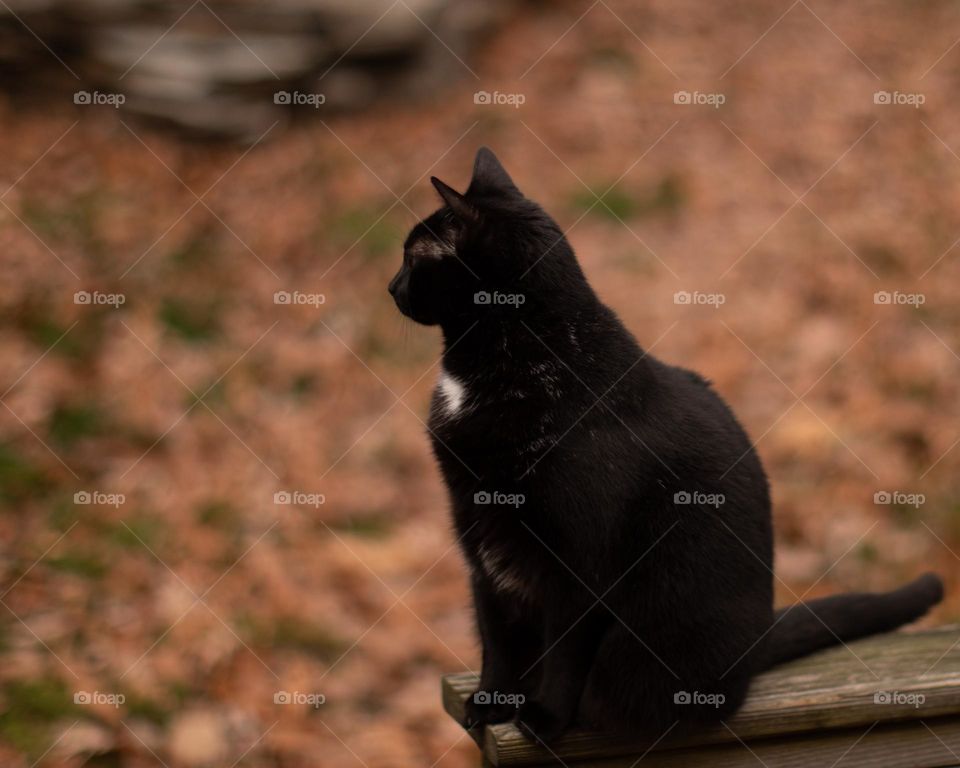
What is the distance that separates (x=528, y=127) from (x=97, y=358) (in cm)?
286

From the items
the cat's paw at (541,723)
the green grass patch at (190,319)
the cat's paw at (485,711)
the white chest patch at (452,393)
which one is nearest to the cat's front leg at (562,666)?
the cat's paw at (541,723)

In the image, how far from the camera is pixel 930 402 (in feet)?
16.2

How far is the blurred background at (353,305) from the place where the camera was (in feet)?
12.4

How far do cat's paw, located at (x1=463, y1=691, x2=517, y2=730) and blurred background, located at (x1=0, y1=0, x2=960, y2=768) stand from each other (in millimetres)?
1178

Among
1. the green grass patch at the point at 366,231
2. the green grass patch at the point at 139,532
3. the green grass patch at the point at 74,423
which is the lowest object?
the green grass patch at the point at 139,532

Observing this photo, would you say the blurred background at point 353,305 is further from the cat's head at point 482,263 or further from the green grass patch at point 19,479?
the cat's head at point 482,263

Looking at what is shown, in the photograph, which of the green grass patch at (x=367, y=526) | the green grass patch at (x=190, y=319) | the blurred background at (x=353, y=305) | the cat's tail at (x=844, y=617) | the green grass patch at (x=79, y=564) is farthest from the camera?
the green grass patch at (x=190, y=319)

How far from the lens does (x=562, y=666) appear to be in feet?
7.47

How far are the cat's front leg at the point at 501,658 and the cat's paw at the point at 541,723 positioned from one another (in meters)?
0.12

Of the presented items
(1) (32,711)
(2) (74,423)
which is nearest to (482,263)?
(1) (32,711)

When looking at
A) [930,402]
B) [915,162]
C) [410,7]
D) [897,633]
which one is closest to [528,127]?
[410,7]

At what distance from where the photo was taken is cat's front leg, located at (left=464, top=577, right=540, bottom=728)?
240 cm

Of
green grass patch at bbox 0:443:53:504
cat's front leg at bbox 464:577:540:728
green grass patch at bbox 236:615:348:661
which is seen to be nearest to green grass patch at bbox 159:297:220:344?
green grass patch at bbox 0:443:53:504

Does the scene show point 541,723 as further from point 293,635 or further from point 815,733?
point 293,635
